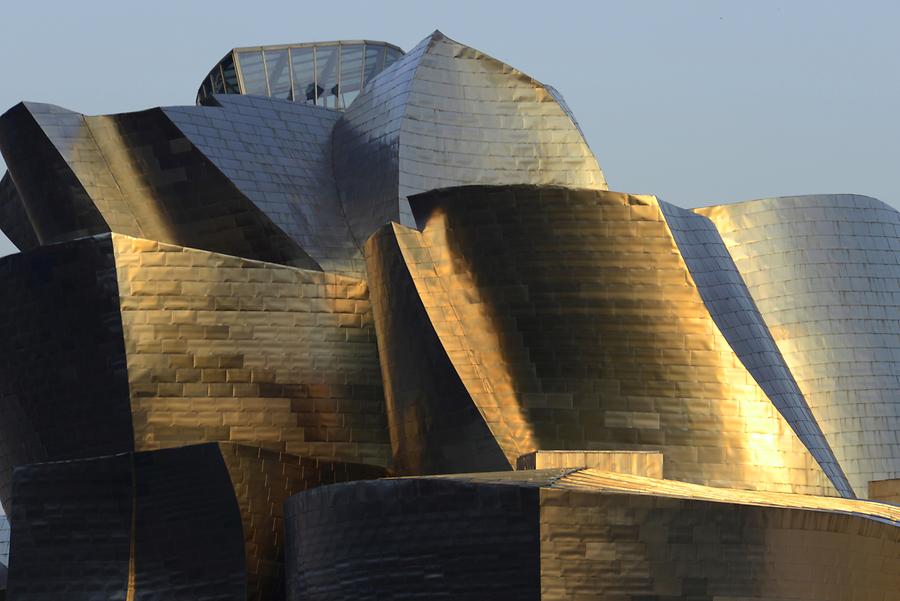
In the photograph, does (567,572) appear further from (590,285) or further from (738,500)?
(590,285)

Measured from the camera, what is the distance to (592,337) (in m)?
25.8

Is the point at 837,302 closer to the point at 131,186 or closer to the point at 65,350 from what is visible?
the point at 131,186

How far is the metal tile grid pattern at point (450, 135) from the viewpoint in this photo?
30281mm

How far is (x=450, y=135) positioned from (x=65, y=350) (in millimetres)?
7343

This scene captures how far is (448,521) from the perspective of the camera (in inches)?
823

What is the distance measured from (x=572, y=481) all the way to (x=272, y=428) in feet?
22.6

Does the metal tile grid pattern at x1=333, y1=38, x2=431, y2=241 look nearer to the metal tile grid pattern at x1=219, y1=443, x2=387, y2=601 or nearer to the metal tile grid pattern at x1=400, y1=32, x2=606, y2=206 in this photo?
the metal tile grid pattern at x1=400, y1=32, x2=606, y2=206

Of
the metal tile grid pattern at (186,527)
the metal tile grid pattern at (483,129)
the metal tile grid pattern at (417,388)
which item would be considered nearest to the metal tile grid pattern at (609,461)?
the metal tile grid pattern at (417,388)

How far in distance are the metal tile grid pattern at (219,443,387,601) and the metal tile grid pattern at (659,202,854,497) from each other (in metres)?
6.07

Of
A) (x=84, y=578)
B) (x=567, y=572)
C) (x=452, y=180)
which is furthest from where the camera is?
(x=452, y=180)

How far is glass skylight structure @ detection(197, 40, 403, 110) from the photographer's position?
39906 mm

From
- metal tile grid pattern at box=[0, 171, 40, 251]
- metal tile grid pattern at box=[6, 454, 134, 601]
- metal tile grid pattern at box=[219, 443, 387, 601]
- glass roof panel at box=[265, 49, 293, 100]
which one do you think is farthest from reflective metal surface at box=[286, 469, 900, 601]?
glass roof panel at box=[265, 49, 293, 100]

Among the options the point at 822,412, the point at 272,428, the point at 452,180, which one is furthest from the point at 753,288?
the point at 272,428

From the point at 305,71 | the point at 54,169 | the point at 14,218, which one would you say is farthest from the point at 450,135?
the point at 305,71
